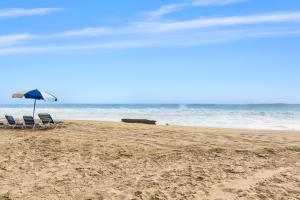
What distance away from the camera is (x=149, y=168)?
1043 cm

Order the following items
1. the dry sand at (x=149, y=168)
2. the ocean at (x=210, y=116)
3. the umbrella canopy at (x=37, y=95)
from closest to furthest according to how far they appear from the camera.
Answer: the dry sand at (x=149, y=168) < the umbrella canopy at (x=37, y=95) < the ocean at (x=210, y=116)

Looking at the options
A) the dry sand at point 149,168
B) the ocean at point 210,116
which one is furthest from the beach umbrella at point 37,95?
the ocean at point 210,116

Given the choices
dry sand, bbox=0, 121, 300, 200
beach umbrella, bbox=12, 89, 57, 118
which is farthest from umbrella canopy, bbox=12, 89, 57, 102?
dry sand, bbox=0, 121, 300, 200

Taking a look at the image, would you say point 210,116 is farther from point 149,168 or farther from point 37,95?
point 149,168

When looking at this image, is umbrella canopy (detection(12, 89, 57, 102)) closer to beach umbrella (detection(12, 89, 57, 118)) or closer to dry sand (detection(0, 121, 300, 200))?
beach umbrella (detection(12, 89, 57, 118))

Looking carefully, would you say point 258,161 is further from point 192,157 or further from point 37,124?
point 37,124

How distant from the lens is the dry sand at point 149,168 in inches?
345

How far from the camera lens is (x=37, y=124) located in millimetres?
19750

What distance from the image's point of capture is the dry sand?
877 cm

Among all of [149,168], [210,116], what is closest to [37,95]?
[149,168]

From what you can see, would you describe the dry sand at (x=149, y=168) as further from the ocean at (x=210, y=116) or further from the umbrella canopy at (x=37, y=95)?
the ocean at (x=210, y=116)

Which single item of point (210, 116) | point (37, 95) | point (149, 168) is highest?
point (37, 95)

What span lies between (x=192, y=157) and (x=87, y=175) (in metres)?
2.55

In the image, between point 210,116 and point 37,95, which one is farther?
point 210,116
